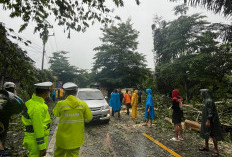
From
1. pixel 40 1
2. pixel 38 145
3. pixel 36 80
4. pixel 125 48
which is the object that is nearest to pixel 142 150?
pixel 38 145

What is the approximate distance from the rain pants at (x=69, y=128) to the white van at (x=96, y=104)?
15.8 feet

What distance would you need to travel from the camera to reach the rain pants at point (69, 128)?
2.41m

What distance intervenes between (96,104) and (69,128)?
17.3 feet

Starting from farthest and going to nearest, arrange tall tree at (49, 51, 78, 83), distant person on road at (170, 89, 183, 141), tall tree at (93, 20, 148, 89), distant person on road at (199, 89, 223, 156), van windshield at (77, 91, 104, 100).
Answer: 1. tall tree at (49, 51, 78, 83)
2. tall tree at (93, 20, 148, 89)
3. van windshield at (77, 91, 104, 100)
4. distant person on road at (170, 89, 183, 141)
5. distant person on road at (199, 89, 223, 156)

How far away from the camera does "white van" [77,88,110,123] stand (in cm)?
740

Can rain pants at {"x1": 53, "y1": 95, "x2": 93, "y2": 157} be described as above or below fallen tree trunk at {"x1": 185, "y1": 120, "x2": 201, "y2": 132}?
above

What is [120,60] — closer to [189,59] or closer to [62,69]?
[189,59]

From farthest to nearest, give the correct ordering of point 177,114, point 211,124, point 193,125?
point 193,125 → point 177,114 → point 211,124

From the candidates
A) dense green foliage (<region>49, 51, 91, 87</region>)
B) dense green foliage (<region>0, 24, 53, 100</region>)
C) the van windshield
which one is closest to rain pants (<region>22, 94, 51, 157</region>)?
dense green foliage (<region>0, 24, 53, 100</region>)

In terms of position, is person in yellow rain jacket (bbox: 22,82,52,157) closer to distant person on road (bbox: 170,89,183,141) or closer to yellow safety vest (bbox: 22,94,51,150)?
yellow safety vest (bbox: 22,94,51,150)

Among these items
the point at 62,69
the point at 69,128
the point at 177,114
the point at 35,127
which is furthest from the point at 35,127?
the point at 62,69

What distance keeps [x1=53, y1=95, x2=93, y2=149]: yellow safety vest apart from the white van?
190 inches

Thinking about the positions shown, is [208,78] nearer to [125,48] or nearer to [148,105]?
[148,105]

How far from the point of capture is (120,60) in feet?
88.1
